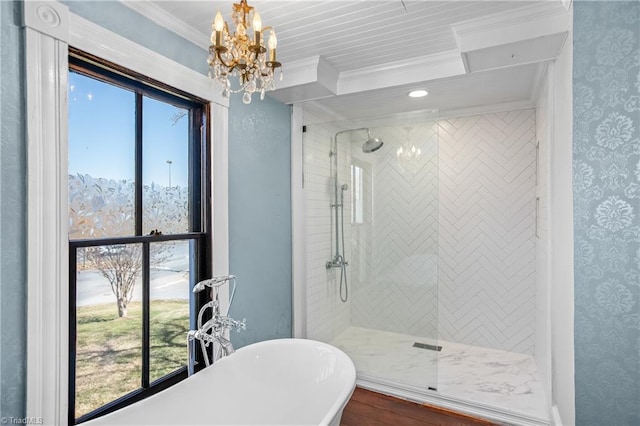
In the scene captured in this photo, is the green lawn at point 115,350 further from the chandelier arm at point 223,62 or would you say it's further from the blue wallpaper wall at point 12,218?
the chandelier arm at point 223,62

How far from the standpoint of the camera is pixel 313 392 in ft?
6.39

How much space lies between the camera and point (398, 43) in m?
2.32

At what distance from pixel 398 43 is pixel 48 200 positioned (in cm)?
209

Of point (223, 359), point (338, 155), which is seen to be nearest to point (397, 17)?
point (338, 155)

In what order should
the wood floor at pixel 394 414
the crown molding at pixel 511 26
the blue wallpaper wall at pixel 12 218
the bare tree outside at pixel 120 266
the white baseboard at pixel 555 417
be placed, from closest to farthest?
the blue wallpaper wall at pixel 12 218 < the bare tree outside at pixel 120 266 < the crown molding at pixel 511 26 < the white baseboard at pixel 555 417 < the wood floor at pixel 394 414

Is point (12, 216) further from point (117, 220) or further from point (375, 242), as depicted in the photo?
point (375, 242)

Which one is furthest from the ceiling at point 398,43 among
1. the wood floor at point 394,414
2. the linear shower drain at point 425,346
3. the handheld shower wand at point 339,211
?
the wood floor at point 394,414

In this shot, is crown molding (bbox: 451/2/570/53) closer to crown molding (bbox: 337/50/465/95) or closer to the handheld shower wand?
crown molding (bbox: 337/50/465/95)

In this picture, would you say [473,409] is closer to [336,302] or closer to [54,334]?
[336,302]

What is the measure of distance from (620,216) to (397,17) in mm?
1503

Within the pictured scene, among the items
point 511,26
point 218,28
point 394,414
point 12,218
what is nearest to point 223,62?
point 218,28

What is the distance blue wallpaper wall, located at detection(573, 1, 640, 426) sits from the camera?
164 cm

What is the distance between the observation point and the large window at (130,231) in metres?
1.67

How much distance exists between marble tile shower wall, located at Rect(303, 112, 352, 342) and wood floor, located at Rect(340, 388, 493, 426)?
74 centimetres
